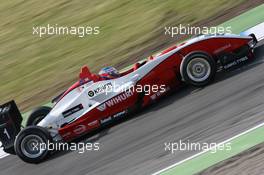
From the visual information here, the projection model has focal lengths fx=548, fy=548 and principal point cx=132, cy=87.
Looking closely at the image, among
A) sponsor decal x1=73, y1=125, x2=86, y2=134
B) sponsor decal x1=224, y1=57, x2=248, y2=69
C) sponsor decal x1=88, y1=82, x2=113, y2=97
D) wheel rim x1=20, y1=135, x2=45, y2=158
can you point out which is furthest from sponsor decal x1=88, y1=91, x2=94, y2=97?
sponsor decal x1=224, y1=57, x2=248, y2=69

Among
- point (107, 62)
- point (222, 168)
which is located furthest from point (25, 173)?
point (107, 62)

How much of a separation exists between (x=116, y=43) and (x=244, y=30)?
3855 millimetres

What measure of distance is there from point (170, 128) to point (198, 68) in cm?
137

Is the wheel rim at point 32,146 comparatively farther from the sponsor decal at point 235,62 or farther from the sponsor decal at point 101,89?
the sponsor decal at point 235,62

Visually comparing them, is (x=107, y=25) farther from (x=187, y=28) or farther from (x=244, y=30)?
(x=244, y=30)

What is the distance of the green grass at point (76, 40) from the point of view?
14609 mm

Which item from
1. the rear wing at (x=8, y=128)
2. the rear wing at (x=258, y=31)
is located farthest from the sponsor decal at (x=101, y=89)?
A: the rear wing at (x=258, y=31)

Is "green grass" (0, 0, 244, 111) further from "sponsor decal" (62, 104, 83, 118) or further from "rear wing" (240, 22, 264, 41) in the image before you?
"sponsor decal" (62, 104, 83, 118)

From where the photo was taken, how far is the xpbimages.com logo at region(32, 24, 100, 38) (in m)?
16.5

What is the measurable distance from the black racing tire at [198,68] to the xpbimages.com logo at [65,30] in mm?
6555

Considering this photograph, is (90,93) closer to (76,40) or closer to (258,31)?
(258,31)

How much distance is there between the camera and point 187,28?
46.9ft

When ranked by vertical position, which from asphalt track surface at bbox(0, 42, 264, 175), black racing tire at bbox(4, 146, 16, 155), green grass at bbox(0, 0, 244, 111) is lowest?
asphalt track surface at bbox(0, 42, 264, 175)

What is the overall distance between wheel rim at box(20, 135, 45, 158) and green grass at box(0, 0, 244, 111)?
376 centimetres
